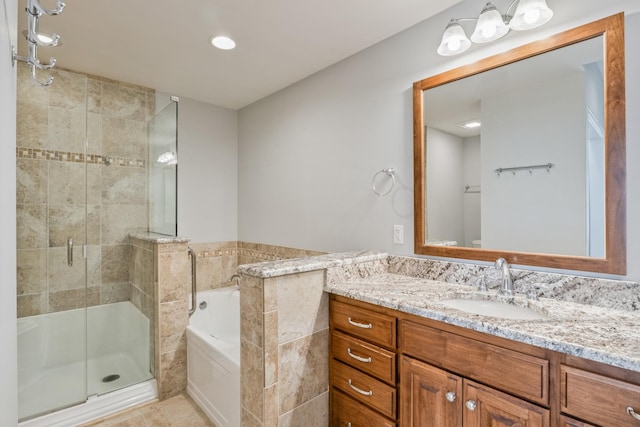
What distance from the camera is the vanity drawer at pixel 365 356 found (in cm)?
144

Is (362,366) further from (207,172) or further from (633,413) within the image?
(207,172)

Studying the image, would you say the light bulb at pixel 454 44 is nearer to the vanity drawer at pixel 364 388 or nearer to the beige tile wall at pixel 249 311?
the beige tile wall at pixel 249 311

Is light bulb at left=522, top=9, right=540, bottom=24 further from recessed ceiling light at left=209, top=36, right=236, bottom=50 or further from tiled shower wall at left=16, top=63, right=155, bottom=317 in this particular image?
tiled shower wall at left=16, top=63, right=155, bottom=317

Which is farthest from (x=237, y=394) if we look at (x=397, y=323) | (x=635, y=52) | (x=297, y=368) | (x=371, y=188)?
(x=635, y=52)

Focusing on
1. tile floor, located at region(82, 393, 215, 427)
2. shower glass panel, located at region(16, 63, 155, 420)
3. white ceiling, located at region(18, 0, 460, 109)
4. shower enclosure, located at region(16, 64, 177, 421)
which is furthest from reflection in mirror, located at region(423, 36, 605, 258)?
shower glass panel, located at region(16, 63, 155, 420)

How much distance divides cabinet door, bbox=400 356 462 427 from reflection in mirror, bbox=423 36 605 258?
0.73 metres

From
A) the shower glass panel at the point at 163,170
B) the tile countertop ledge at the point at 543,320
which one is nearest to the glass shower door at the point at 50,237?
the shower glass panel at the point at 163,170

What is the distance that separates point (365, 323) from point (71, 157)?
2523mm

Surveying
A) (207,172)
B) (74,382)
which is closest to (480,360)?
(74,382)

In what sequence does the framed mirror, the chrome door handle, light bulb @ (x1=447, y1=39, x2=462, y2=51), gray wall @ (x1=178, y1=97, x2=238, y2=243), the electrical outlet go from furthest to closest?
gray wall @ (x1=178, y1=97, x2=238, y2=243)
the electrical outlet
light bulb @ (x1=447, y1=39, x2=462, y2=51)
the framed mirror
the chrome door handle

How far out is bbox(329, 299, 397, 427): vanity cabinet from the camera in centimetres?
145

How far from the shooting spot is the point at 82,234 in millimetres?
2533

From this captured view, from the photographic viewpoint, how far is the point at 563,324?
1.12 meters

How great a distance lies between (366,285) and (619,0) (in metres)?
1.62
